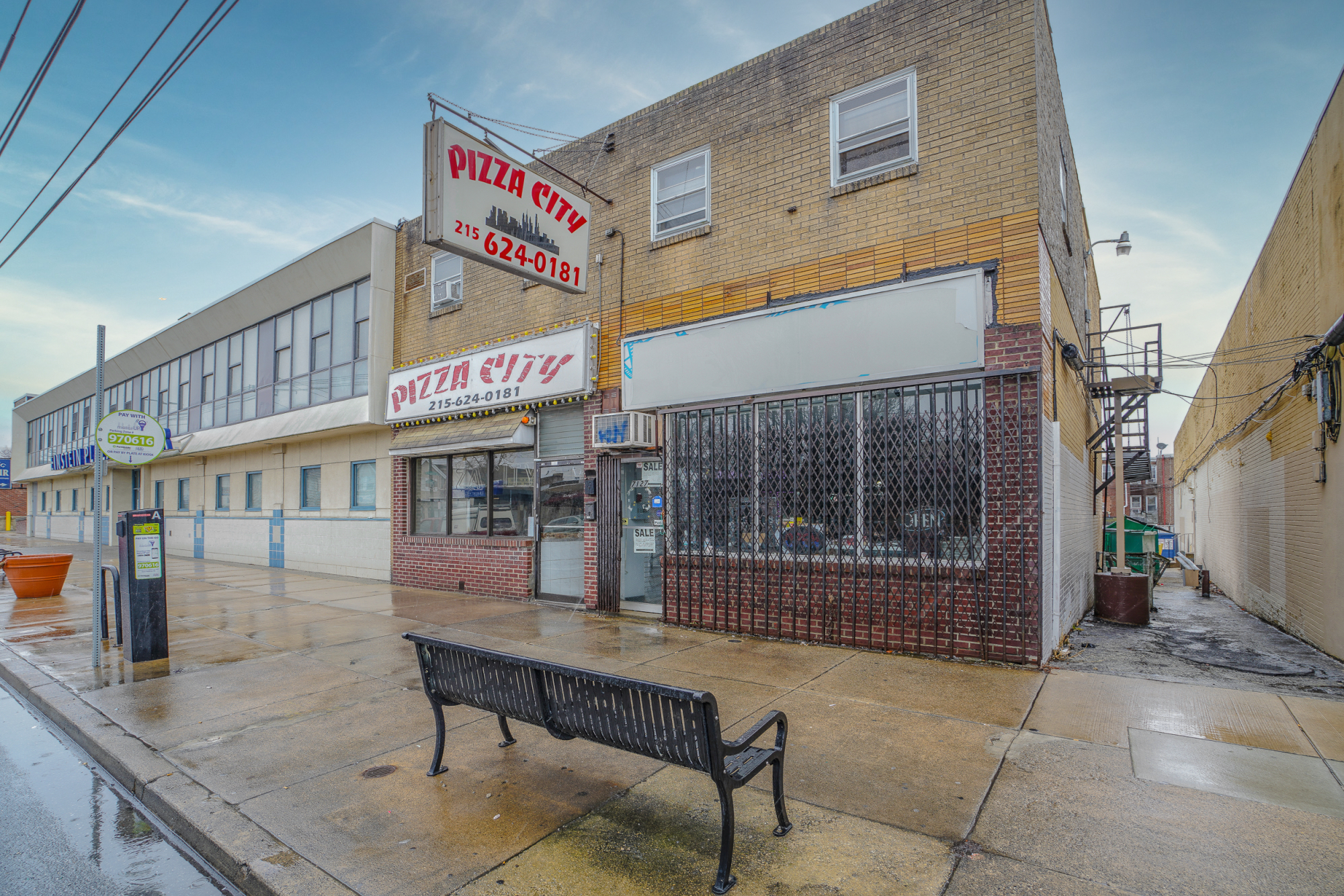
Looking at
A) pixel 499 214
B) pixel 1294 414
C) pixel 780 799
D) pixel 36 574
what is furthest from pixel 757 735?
pixel 36 574

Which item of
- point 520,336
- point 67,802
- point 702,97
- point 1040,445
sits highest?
point 702,97

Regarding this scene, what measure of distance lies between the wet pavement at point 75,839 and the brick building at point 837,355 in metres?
5.85

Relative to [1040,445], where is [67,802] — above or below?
below

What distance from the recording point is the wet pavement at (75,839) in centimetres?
332

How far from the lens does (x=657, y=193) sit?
10.0 metres

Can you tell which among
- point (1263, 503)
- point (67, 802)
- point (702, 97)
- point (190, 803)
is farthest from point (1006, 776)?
point (1263, 503)

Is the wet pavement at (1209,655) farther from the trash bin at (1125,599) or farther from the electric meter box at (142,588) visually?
the electric meter box at (142,588)

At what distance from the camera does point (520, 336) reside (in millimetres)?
11297

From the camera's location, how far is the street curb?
3.22 m

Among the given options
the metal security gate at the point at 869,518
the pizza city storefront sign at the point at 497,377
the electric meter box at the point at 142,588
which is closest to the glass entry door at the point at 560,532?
the pizza city storefront sign at the point at 497,377

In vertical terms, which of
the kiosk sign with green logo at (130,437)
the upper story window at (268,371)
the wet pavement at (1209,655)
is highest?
the upper story window at (268,371)

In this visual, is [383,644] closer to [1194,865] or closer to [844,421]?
[844,421]

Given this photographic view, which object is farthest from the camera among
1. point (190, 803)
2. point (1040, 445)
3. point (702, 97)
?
point (702, 97)

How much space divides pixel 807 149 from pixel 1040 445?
4.34 metres
